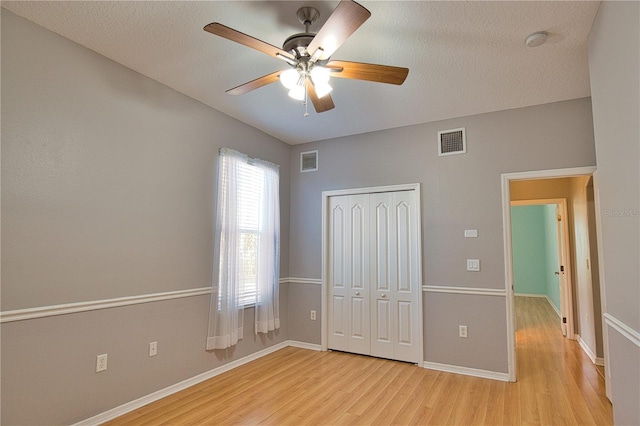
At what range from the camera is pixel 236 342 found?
3836 mm

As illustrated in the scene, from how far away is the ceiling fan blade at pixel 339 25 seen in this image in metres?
1.66

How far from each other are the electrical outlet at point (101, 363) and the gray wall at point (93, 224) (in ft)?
0.14

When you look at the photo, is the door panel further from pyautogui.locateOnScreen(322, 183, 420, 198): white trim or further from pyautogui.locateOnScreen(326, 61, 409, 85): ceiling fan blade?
pyautogui.locateOnScreen(326, 61, 409, 85): ceiling fan blade

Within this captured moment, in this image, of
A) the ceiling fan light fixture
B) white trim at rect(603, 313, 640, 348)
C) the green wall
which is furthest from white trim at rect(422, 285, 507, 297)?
the green wall

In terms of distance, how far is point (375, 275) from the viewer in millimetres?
4379

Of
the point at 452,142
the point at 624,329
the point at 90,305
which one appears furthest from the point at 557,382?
the point at 90,305

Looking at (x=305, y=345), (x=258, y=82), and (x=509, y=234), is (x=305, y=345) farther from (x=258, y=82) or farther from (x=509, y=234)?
(x=258, y=82)

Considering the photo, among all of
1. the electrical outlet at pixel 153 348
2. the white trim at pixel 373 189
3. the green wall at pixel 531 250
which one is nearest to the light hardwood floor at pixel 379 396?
the electrical outlet at pixel 153 348

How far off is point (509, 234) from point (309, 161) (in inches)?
107

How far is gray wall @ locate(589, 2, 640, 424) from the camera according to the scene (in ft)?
5.45

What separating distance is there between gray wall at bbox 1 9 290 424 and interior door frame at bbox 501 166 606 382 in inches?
121

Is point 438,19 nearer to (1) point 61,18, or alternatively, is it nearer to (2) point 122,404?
(1) point 61,18

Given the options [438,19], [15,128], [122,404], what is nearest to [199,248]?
[122,404]

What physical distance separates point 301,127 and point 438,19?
2.33m
